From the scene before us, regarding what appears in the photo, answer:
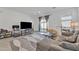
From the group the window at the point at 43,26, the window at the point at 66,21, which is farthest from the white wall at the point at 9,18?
the window at the point at 66,21

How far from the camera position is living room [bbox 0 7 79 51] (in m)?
1.98

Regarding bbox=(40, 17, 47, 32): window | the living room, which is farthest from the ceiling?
bbox=(40, 17, 47, 32): window

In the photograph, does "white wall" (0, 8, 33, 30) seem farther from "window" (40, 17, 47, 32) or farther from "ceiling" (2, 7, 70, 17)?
"window" (40, 17, 47, 32)

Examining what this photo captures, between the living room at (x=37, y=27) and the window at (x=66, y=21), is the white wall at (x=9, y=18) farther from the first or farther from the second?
the window at (x=66, y=21)

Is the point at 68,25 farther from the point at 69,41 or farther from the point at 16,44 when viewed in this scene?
the point at 16,44

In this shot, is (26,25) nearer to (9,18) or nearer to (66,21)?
(9,18)

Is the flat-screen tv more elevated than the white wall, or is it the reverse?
the white wall

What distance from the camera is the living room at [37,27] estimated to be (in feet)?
6.50

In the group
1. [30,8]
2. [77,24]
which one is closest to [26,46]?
[30,8]

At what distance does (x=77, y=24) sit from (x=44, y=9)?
738mm
